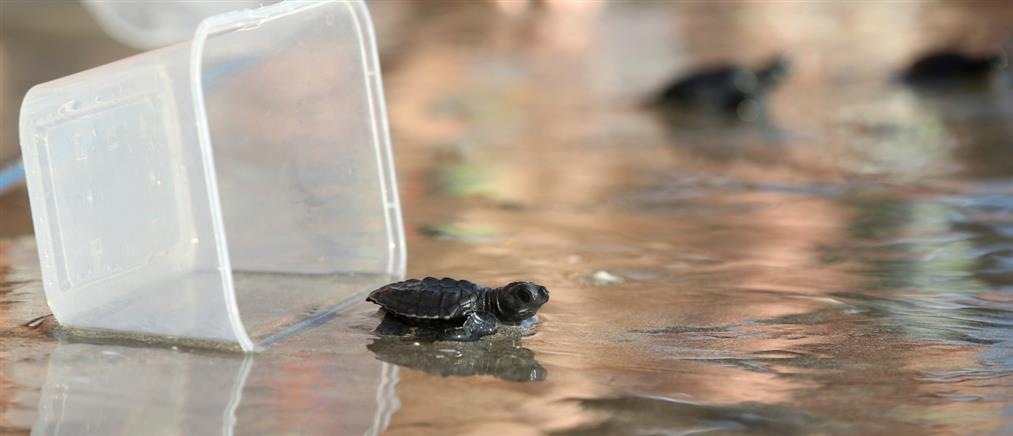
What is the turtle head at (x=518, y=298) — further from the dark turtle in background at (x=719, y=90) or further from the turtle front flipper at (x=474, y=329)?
the dark turtle in background at (x=719, y=90)

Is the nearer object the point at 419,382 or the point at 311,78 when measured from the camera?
the point at 419,382

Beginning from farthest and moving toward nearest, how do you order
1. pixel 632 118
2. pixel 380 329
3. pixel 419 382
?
pixel 632 118, pixel 380 329, pixel 419 382

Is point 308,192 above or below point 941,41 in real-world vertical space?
below

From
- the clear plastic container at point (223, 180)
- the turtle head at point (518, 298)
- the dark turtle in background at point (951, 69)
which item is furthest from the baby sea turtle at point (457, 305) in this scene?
the dark turtle in background at point (951, 69)

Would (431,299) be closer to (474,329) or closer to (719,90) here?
(474,329)

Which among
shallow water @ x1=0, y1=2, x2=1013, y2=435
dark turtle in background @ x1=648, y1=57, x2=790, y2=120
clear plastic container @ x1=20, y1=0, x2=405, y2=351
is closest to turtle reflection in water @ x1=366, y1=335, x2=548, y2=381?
shallow water @ x1=0, y1=2, x2=1013, y2=435

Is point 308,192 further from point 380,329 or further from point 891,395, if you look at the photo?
point 891,395

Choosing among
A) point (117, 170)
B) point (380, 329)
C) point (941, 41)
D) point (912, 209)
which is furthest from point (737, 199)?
point (941, 41)
